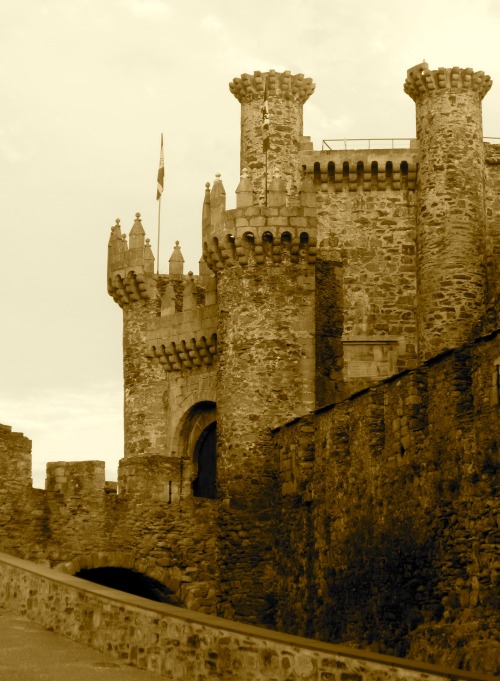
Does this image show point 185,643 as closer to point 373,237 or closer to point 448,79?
point 373,237

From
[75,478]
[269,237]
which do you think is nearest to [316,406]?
[269,237]

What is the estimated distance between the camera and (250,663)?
14539 millimetres

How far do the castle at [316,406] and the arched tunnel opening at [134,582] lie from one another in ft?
0.32

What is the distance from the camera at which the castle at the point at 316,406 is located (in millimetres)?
20250

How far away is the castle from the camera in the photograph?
66.4 ft

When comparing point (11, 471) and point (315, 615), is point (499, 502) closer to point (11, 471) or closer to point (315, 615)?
point (315, 615)

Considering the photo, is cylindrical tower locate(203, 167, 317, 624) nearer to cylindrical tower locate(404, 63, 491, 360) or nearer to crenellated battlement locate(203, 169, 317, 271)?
crenellated battlement locate(203, 169, 317, 271)

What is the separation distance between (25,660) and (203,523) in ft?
41.8

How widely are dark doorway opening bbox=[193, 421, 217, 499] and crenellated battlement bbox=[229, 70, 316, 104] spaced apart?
26.3ft

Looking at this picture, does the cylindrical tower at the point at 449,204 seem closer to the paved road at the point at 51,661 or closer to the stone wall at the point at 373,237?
the stone wall at the point at 373,237

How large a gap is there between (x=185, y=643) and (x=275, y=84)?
76.2 ft

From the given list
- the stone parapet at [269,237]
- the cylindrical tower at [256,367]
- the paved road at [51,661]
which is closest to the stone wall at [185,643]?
the paved road at [51,661]

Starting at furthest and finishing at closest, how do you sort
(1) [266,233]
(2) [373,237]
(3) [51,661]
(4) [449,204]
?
(2) [373,237] < (4) [449,204] < (1) [266,233] < (3) [51,661]

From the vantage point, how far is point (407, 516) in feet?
69.7
